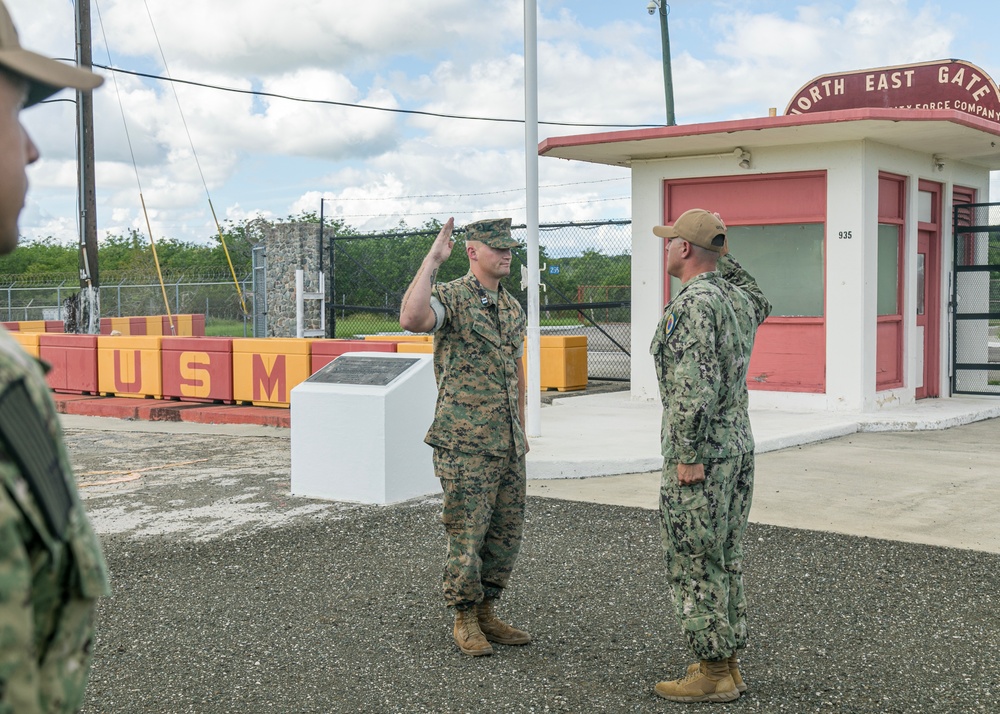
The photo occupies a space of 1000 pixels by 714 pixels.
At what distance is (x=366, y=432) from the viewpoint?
7.80m

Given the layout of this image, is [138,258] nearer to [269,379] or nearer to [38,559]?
[269,379]

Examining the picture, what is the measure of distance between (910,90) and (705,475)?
37.8 ft

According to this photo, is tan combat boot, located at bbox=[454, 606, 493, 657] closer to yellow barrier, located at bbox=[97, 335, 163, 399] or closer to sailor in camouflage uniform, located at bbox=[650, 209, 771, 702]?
sailor in camouflage uniform, located at bbox=[650, 209, 771, 702]

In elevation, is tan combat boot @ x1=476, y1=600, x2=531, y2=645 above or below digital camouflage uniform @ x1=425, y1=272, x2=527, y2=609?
below

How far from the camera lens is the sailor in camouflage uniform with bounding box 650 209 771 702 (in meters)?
4.09

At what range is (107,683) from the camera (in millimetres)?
4410

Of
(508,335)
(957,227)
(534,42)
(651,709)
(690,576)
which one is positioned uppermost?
(534,42)

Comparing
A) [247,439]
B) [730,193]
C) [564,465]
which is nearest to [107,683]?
[564,465]

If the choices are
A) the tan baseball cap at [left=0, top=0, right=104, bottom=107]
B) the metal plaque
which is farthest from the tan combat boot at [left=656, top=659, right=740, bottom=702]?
the metal plaque

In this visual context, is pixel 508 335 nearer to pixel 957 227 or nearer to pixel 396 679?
pixel 396 679

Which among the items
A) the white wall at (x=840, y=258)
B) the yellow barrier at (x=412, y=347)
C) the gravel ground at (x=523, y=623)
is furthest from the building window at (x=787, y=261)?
the gravel ground at (x=523, y=623)

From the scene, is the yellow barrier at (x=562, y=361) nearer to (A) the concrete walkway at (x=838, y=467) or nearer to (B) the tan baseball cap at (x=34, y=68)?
(A) the concrete walkway at (x=838, y=467)

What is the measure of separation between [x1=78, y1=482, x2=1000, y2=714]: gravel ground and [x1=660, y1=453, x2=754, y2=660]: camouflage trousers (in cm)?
28

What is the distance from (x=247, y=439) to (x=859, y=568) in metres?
7.44
